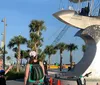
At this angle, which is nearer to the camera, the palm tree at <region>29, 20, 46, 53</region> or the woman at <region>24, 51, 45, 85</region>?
the woman at <region>24, 51, 45, 85</region>

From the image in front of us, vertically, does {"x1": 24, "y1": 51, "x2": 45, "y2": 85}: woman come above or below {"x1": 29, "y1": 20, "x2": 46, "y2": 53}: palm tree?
below

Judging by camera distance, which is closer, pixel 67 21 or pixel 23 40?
pixel 67 21

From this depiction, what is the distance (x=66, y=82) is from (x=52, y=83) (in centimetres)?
103

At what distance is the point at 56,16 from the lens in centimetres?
2309

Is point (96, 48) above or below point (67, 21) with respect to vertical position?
below

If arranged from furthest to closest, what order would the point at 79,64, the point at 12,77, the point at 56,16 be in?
the point at 12,77
the point at 79,64
the point at 56,16

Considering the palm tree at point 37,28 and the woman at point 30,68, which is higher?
the palm tree at point 37,28

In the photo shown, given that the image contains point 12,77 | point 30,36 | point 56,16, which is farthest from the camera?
point 30,36

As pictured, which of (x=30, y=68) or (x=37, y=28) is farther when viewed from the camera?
(x=37, y=28)

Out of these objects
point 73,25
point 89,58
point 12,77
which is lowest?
point 12,77

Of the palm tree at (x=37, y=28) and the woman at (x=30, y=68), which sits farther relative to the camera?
the palm tree at (x=37, y=28)

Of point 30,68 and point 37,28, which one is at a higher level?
point 37,28

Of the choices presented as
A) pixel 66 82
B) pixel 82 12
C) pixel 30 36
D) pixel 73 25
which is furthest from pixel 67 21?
pixel 30 36

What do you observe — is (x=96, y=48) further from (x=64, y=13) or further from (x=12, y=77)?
(x=12, y=77)
